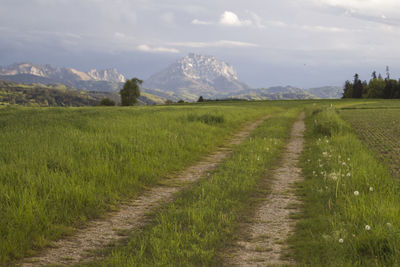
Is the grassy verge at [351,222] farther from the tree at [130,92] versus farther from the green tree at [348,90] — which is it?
the green tree at [348,90]

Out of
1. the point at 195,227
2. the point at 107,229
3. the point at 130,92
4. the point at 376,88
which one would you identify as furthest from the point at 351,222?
the point at 376,88

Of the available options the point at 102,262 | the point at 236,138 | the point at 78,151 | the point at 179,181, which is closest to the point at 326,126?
the point at 236,138

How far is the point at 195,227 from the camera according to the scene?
6359mm

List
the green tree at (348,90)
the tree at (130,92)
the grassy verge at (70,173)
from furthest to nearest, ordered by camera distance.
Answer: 1. the green tree at (348,90)
2. the tree at (130,92)
3. the grassy verge at (70,173)

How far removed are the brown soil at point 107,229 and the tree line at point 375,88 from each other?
12811 centimetres

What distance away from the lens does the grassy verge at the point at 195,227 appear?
17.2 feet

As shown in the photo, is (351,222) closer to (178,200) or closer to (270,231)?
(270,231)

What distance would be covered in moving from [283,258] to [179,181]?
5.79 m

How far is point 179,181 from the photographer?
10633 mm

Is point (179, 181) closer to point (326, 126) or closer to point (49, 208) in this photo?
point (49, 208)

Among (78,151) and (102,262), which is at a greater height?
(78,151)

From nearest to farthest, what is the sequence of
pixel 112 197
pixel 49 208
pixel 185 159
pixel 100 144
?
pixel 49 208, pixel 112 197, pixel 100 144, pixel 185 159

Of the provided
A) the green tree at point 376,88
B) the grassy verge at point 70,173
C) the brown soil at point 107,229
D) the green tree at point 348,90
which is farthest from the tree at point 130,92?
the brown soil at point 107,229

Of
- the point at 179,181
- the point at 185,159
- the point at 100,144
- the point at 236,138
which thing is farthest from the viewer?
the point at 236,138
